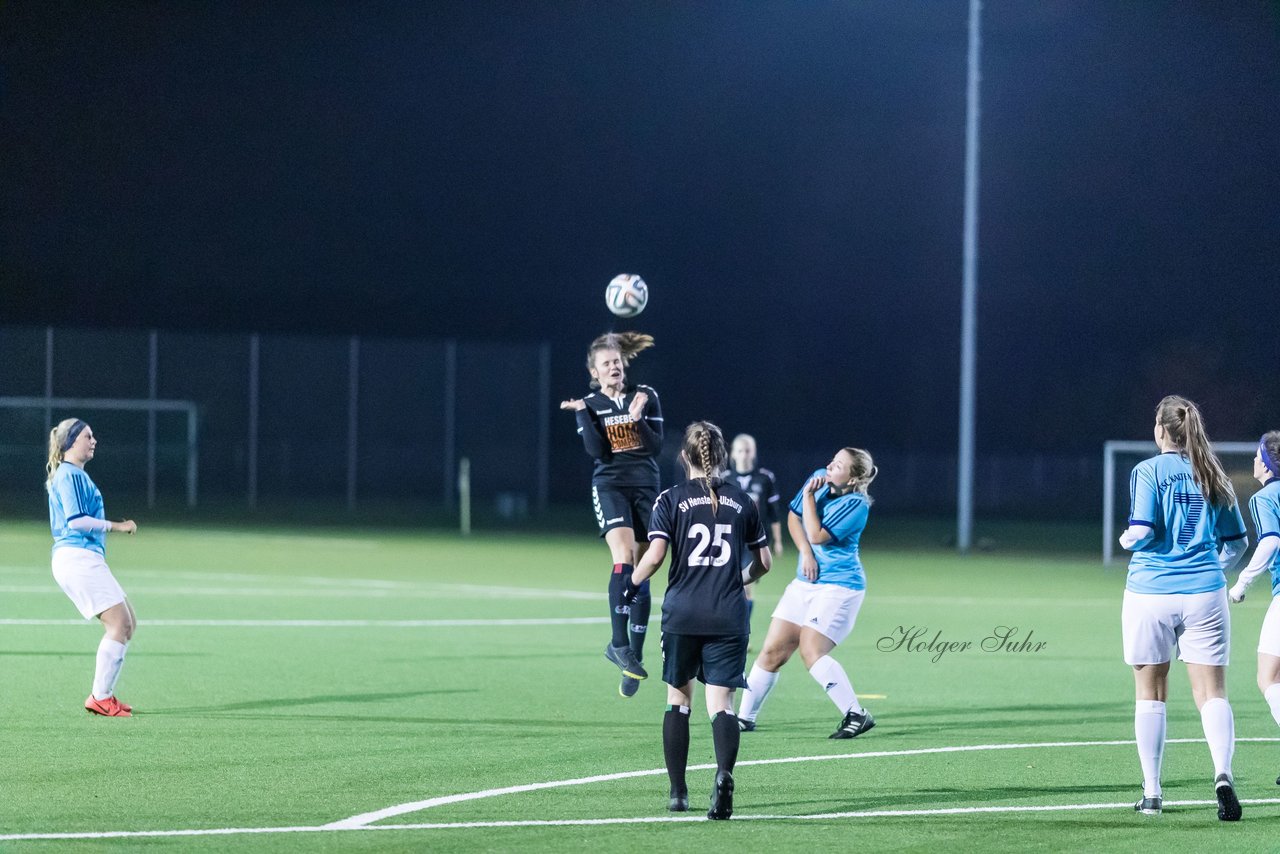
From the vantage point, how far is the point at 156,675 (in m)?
13.5

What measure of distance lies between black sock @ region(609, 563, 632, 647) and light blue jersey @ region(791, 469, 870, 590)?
135 centimetres

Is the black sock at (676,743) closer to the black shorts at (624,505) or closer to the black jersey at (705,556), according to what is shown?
the black jersey at (705,556)

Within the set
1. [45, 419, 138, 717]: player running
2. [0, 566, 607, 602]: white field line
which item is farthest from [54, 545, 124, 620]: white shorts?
[0, 566, 607, 602]: white field line

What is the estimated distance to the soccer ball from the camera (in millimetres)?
12695

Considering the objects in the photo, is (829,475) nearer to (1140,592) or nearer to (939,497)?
(1140,592)

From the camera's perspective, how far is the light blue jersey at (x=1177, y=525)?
8.04 meters

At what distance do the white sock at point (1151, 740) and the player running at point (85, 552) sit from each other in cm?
648

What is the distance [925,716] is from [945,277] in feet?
184

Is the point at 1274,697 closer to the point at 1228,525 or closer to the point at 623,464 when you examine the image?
the point at 1228,525

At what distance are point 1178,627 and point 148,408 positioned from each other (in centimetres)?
4012

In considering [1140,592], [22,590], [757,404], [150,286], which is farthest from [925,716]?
[757,404]

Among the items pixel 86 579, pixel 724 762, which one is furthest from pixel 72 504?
pixel 724 762

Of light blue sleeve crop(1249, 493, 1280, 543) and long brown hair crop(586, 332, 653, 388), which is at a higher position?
long brown hair crop(586, 332, 653, 388)

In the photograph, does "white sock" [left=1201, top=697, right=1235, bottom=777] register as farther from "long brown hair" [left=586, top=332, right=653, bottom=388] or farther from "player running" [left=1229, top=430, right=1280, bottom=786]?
"long brown hair" [left=586, top=332, right=653, bottom=388]
